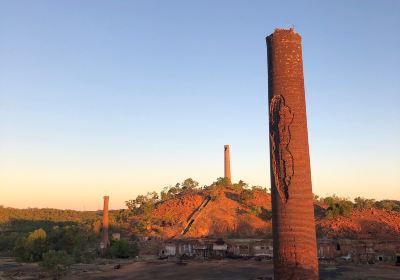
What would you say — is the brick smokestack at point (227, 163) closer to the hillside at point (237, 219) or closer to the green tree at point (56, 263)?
the hillside at point (237, 219)

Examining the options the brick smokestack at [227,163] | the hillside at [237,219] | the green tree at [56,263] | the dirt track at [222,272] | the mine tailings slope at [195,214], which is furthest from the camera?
the brick smokestack at [227,163]

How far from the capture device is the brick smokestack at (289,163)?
46.6ft

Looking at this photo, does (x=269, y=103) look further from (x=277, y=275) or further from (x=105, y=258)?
(x=105, y=258)

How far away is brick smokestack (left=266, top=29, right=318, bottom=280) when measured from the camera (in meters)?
14.2

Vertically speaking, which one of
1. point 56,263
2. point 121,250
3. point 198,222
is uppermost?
point 198,222

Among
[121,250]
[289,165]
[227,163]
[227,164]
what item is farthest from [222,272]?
[227,164]

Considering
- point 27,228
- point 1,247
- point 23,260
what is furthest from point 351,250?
point 27,228

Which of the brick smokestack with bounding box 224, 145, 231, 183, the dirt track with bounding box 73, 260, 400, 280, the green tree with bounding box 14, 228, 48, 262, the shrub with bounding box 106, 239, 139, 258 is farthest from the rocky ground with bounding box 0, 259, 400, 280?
the brick smokestack with bounding box 224, 145, 231, 183

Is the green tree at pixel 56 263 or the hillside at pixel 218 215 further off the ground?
the hillside at pixel 218 215

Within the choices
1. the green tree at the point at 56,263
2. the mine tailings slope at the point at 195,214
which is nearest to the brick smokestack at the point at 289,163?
the green tree at the point at 56,263

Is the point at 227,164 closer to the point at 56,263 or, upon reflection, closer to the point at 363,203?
the point at 363,203

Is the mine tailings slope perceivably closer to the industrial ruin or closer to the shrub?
the shrub

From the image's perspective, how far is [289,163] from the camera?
48.3 ft

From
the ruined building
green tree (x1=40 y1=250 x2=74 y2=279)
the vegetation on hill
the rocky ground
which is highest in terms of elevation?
the ruined building
